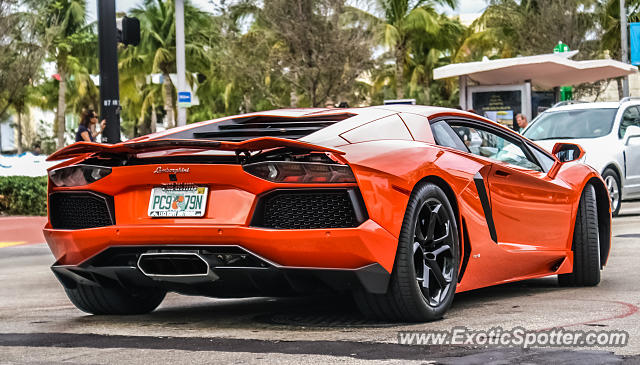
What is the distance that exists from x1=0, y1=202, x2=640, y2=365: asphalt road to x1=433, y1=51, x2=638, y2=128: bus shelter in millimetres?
13711

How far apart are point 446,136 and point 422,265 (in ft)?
3.16

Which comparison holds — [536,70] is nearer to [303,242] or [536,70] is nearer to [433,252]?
[433,252]

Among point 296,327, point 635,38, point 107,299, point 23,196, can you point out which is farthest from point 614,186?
point 635,38

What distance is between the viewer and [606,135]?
50.7 ft

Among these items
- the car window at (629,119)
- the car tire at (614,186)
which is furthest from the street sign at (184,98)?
the car tire at (614,186)

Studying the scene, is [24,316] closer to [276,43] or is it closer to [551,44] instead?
[276,43]

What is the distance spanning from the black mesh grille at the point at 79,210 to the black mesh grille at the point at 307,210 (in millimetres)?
942

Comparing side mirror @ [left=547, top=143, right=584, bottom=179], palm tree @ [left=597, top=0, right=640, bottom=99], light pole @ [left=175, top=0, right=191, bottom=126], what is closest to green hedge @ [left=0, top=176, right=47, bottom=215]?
light pole @ [left=175, top=0, right=191, bottom=126]

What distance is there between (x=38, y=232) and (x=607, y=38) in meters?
37.2

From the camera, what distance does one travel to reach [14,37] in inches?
991

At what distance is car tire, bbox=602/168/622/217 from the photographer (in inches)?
589

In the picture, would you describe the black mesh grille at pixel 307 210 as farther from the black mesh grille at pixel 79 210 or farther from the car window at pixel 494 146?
the car window at pixel 494 146

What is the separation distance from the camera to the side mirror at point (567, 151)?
7.74 metres

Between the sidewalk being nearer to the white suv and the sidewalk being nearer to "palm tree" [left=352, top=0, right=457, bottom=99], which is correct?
the white suv
